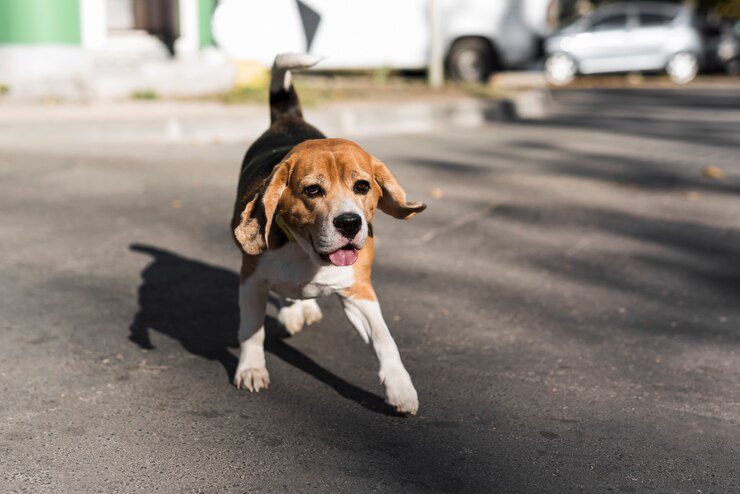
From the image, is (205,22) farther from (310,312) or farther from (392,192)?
(392,192)

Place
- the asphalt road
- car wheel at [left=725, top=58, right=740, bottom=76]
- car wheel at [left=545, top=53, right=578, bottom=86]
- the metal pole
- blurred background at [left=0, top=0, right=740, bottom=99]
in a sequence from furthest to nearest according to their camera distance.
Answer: car wheel at [left=725, top=58, right=740, bottom=76] < car wheel at [left=545, top=53, right=578, bottom=86] < the metal pole < blurred background at [left=0, top=0, right=740, bottom=99] < the asphalt road

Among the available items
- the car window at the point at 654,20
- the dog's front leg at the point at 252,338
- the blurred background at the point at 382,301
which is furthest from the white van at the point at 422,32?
the dog's front leg at the point at 252,338

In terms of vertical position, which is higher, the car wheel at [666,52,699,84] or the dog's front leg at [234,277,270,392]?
the car wheel at [666,52,699,84]

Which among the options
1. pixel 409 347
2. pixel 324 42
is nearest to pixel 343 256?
pixel 409 347

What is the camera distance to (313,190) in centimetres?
359

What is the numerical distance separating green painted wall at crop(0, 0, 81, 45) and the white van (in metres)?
6.19

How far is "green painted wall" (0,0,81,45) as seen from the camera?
13055 millimetres

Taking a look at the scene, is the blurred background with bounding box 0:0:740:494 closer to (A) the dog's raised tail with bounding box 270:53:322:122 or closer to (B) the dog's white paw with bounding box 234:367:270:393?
(B) the dog's white paw with bounding box 234:367:270:393

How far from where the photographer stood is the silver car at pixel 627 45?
76.4 feet

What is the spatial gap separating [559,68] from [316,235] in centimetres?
2080

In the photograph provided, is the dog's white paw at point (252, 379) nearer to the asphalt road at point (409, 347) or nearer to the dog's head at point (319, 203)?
the asphalt road at point (409, 347)

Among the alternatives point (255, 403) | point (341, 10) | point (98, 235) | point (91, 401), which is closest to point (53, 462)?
point (91, 401)

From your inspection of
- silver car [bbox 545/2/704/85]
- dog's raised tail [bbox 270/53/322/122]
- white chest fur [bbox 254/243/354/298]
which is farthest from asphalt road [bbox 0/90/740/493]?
silver car [bbox 545/2/704/85]

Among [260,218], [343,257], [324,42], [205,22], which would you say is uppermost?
[205,22]
